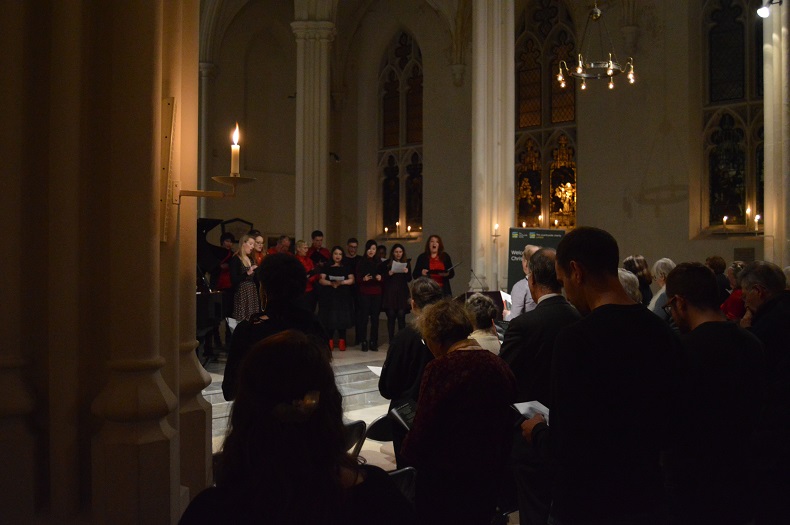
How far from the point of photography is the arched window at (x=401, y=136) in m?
16.0

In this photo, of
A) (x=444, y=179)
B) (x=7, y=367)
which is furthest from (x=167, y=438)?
(x=444, y=179)

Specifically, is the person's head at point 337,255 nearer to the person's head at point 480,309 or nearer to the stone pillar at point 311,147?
the stone pillar at point 311,147

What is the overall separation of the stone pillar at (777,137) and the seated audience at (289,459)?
7939 mm

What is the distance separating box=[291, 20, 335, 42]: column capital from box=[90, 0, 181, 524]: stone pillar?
35.3 ft

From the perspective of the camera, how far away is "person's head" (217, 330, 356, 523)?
1.26 metres

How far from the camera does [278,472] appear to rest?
1.26 m

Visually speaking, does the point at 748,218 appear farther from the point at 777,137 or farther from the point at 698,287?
the point at 698,287

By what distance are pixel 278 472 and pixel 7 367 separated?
1.46m

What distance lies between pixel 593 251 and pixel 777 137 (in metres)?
7.36

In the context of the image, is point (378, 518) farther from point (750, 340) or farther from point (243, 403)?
point (750, 340)

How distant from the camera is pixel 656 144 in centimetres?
1218

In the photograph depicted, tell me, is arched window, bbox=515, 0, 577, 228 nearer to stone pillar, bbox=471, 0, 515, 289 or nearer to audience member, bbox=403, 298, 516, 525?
stone pillar, bbox=471, 0, 515, 289

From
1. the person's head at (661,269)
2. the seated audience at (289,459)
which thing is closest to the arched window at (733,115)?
the person's head at (661,269)

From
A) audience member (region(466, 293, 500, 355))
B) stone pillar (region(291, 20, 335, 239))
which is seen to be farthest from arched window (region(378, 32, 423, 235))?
audience member (region(466, 293, 500, 355))
